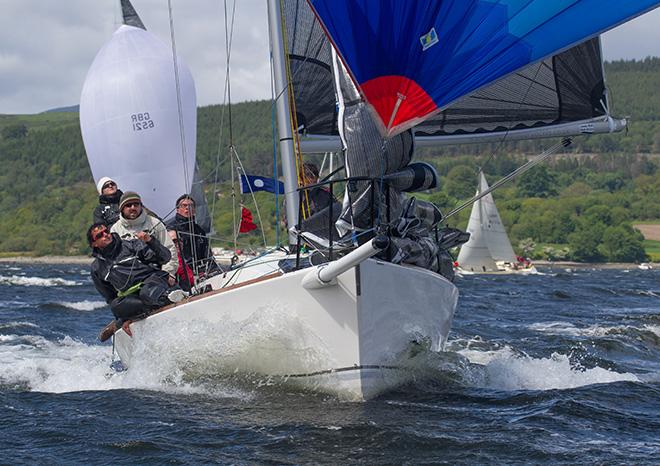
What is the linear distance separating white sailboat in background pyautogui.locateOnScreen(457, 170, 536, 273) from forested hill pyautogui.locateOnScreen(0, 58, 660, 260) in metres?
2.68

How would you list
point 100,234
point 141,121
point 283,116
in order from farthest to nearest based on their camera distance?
point 141,121
point 283,116
point 100,234

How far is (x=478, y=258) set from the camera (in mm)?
57469

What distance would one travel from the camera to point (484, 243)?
57281mm

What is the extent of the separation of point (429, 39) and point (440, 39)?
0.07 meters

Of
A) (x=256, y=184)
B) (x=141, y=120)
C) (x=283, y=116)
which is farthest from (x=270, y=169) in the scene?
(x=283, y=116)

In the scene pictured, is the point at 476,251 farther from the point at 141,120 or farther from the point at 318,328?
the point at 318,328

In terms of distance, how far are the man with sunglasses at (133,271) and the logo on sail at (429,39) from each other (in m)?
3.05

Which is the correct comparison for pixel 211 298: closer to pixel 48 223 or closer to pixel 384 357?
pixel 384 357

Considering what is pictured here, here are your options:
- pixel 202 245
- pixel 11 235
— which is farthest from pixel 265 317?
pixel 11 235

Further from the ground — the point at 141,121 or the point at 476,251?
the point at 141,121

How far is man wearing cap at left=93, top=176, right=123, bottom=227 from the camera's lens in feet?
32.1

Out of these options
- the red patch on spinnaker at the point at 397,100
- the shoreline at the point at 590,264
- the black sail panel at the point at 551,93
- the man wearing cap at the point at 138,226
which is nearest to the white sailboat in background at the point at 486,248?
the shoreline at the point at 590,264

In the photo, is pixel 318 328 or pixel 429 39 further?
pixel 318 328

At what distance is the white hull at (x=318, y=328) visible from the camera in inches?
279
